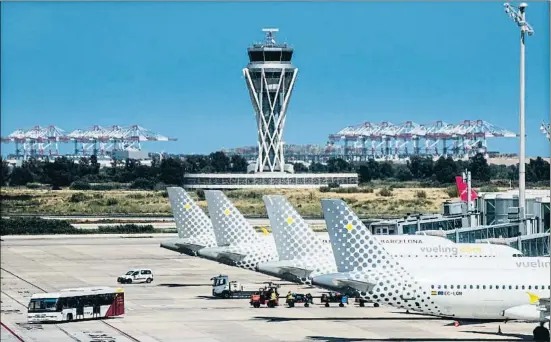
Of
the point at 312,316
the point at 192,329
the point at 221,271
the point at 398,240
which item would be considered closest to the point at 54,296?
the point at 192,329

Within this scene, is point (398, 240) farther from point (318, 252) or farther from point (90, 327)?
point (90, 327)

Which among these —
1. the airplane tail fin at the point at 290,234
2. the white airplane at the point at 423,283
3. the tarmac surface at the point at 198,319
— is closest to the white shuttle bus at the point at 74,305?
the tarmac surface at the point at 198,319

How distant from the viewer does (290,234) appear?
285 ft

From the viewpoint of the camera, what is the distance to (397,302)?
72625 mm

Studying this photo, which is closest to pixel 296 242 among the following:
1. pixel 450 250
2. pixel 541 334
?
Answer: pixel 450 250

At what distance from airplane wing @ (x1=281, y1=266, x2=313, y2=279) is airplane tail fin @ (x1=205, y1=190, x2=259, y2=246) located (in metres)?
12.4

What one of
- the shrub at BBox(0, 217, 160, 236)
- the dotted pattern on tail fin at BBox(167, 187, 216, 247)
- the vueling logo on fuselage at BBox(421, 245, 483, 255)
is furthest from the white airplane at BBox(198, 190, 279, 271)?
the shrub at BBox(0, 217, 160, 236)

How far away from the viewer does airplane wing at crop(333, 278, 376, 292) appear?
238ft

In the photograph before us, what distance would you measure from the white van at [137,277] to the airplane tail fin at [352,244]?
4051 centimetres

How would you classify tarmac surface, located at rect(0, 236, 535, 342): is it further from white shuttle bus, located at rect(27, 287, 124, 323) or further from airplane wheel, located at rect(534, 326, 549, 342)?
airplane wheel, located at rect(534, 326, 549, 342)

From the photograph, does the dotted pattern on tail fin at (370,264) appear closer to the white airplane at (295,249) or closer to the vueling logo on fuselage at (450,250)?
the white airplane at (295,249)

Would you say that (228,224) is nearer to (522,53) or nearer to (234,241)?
(234,241)

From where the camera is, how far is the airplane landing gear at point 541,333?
71438mm

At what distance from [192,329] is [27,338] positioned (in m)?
10.0
